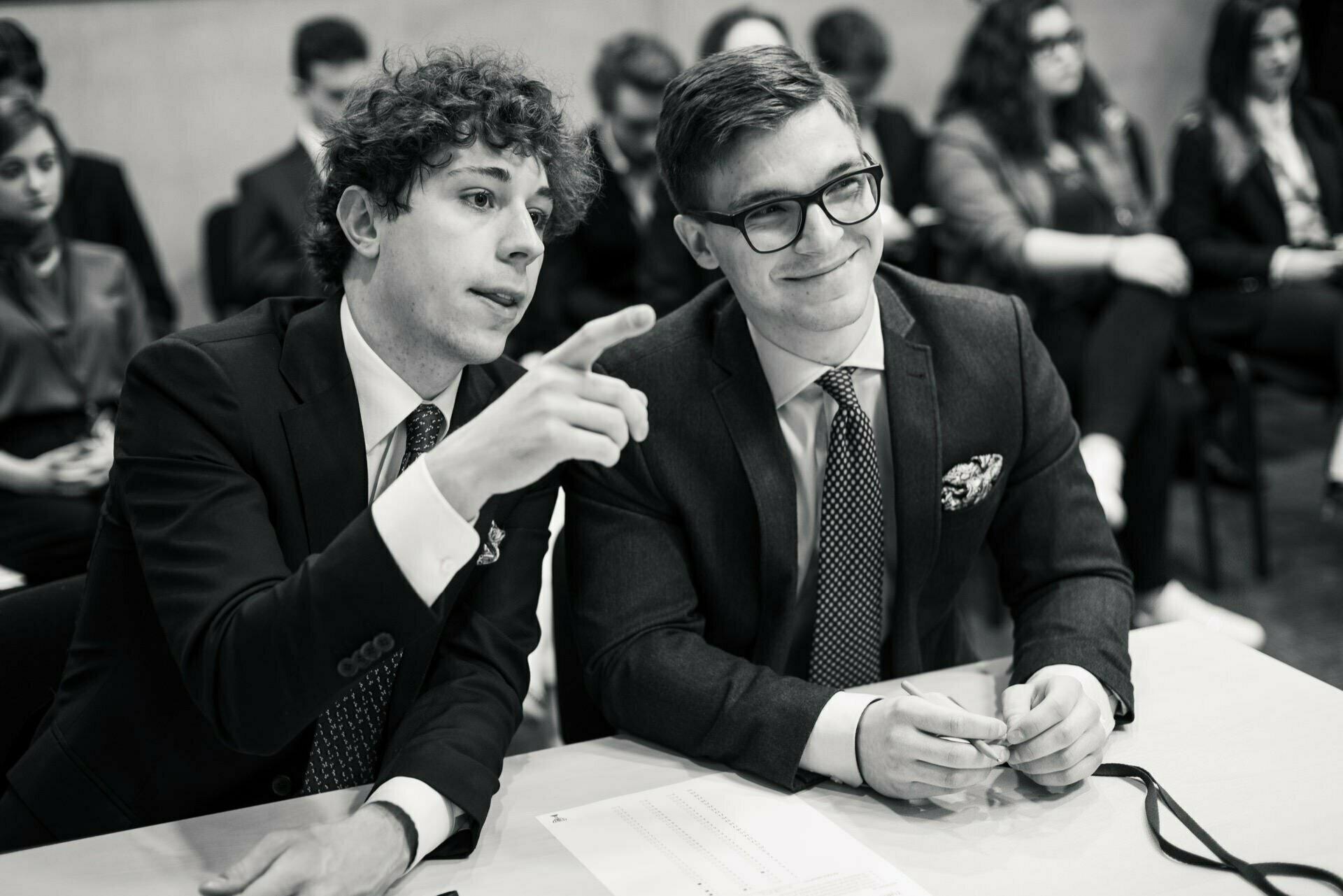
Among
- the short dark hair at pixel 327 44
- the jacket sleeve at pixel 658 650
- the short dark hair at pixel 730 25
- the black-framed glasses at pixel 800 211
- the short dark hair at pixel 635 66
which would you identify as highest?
the short dark hair at pixel 327 44

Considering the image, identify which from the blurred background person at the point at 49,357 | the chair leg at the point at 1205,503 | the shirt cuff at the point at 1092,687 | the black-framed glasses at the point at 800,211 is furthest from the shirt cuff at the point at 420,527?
the chair leg at the point at 1205,503

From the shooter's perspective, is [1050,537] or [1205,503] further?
[1205,503]

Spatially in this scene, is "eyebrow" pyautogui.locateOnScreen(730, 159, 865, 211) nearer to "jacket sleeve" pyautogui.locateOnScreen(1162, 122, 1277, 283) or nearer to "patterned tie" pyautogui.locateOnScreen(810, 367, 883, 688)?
"patterned tie" pyautogui.locateOnScreen(810, 367, 883, 688)

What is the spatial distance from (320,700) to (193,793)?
1.14 ft

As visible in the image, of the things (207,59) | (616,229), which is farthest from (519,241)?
(207,59)

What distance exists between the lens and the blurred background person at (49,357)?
2691mm

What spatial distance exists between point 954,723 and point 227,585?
73cm

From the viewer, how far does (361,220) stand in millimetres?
1568

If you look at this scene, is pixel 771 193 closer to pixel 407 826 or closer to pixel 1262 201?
pixel 407 826

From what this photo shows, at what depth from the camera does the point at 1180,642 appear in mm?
1669

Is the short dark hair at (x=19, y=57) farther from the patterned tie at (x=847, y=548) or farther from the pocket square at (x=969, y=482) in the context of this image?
the pocket square at (x=969, y=482)

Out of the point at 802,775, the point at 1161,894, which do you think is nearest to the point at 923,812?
the point at 802,775

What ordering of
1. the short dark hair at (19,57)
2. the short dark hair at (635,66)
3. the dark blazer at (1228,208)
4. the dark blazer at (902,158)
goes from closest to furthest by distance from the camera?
the short dark hair at (19,57)
the dark blazer at (1228,208)
the short dark hair at (635,66)
the dark blazer at (902,158)

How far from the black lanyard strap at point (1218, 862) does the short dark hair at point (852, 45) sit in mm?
3440
